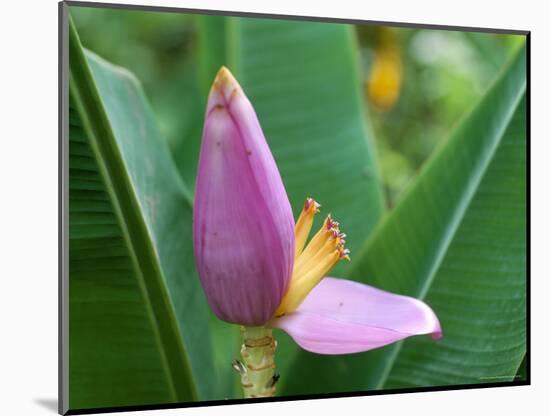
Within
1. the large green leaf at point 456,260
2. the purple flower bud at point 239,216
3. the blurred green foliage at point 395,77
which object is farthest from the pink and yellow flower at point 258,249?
the blurred green foliage at point 395,77

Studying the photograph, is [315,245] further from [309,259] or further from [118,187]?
[118,187]

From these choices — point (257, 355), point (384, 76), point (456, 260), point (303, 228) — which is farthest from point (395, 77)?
point (257, 355)

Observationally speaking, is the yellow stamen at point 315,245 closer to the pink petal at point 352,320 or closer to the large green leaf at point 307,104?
the pink petal at point 352,320

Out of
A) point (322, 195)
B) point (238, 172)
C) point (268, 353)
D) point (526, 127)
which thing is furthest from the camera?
point (526, 127)

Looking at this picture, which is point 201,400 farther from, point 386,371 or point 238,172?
point 238,172

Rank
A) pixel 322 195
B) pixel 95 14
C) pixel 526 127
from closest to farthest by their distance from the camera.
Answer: pixel 95 14 → pixel 322 195 → pixel 526 127

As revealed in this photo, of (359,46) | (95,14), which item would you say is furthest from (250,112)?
(359,46)

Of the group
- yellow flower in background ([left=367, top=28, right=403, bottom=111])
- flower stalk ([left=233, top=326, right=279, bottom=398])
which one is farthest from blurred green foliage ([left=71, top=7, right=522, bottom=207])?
flower stalk ([left=233, top=326, right=279, bottom=398])
